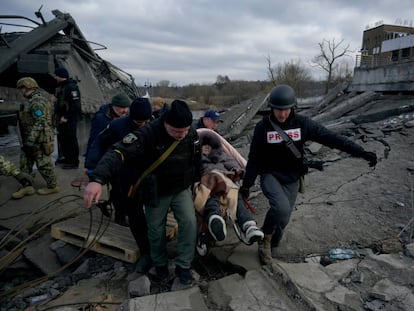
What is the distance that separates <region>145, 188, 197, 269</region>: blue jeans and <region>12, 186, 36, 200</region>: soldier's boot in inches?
112

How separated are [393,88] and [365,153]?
11.0 metres

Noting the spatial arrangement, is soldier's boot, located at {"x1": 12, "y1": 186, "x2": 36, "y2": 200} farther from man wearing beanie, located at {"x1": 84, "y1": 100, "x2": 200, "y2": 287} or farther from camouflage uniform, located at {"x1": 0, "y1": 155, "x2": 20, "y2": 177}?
man wearing beanie, located at {"x1": 84, "y1": 100, "x2": 200, "y2": 287}

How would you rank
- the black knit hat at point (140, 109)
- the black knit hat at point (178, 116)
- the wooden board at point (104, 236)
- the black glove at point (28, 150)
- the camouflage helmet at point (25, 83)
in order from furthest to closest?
the black glove at point (28, 150), the camouflage helmet at point (25, 83), the wooden board at point (104, 236), the black knit hat at point (140, 109), the black knit hat at point (178, 116)

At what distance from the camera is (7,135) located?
907cm

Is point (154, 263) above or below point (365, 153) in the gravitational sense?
below

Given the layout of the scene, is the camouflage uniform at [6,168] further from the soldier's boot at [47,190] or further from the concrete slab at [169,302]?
the concrete slab at [169,302]

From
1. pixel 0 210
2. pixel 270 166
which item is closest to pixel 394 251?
pixel 270 166

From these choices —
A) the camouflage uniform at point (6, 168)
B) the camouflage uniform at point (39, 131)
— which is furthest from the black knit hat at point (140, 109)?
the camouflage uniform at point (6, 168)

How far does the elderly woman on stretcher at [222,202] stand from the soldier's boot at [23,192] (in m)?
2.90

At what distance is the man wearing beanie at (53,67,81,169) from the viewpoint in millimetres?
5863

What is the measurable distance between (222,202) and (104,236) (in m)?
1.41

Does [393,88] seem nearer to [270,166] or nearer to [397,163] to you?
[397,163]

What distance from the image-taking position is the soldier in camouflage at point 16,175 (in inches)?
175

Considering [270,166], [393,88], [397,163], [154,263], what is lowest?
[154,263]
